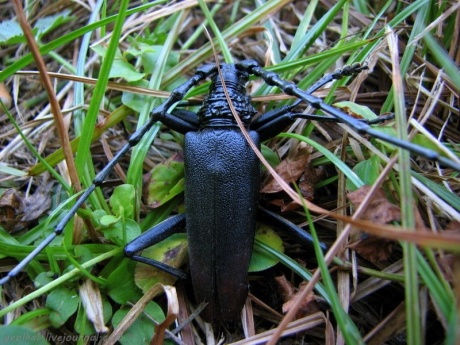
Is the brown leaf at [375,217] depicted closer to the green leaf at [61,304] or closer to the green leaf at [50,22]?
the green leaf at [61,304]

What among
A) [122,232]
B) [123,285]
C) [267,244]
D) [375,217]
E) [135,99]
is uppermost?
[135,99]

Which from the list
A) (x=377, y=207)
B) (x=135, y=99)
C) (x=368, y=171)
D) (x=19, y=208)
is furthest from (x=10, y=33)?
(x=377, y=207)

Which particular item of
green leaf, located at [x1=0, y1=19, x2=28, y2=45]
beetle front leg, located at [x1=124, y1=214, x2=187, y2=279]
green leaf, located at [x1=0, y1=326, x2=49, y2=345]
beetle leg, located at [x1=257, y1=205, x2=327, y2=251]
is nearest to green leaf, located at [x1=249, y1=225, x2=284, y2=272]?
beetle leg, located at [x1=257, y1=205, x2=327, y2=251]

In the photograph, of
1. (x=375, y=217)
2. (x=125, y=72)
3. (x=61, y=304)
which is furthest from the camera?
(x=125, y=72)

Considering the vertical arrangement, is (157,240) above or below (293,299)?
above

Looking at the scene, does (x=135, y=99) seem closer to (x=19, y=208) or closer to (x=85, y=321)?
(x=19, y=208)

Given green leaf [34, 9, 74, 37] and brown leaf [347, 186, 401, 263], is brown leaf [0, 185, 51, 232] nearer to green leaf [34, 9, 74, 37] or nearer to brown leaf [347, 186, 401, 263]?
green leaf [34, 9, 74, 37]

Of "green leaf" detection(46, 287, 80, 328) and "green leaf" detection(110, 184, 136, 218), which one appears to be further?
"green leaf" detection(110, 184, 136, 218)

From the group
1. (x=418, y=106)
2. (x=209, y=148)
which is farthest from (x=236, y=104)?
(x=418, y=106)
